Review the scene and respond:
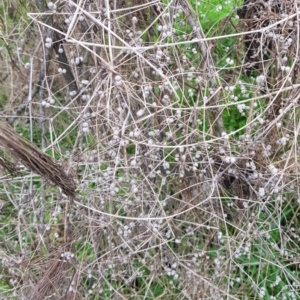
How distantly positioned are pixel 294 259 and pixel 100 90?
99 cm

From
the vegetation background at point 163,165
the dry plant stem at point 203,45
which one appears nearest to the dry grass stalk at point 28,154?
the vegetation background at point 163,165

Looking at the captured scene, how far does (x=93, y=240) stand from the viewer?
5.74ft

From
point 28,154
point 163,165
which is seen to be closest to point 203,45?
point 163,165

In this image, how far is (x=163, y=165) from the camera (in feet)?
5.62

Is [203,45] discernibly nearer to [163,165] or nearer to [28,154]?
[163,165]

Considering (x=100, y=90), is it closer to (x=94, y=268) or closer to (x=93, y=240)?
(x=93, y=240)

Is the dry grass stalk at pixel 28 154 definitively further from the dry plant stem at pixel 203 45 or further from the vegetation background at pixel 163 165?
the dry plant stem at pixel 203 45

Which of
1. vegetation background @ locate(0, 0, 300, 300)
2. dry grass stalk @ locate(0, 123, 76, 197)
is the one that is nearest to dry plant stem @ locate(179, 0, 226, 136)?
vegetation background @ locate(0, 0, 300, 300)

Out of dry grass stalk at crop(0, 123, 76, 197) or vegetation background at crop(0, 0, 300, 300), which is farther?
vegetation background at crop(0, 0, 300, 300)

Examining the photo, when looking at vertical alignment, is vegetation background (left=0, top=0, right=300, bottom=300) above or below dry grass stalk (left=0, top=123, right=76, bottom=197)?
Answer: below

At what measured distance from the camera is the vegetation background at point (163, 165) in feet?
5.21

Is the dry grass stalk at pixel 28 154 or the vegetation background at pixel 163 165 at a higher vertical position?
the dry grass stalk at pixel 28 154

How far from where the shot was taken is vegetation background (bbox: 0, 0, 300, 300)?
62.6 inches

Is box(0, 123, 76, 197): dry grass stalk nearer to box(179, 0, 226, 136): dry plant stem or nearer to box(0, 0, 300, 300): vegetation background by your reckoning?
box(0, 0, 300, 300): vegetation background
